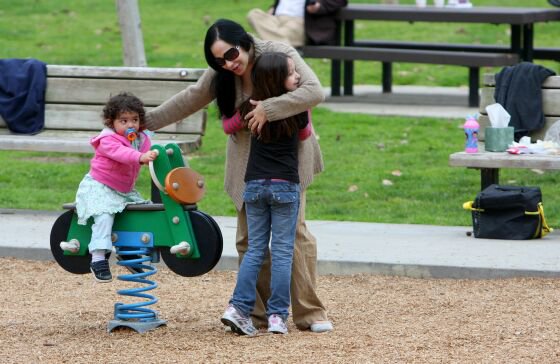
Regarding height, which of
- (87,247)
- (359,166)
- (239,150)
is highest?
(239,150)

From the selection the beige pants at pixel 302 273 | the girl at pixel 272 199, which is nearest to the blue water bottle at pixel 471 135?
the beige pants at pixel 302 273

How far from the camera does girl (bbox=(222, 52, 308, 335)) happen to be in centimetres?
537

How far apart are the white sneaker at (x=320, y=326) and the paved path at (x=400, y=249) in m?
1.41

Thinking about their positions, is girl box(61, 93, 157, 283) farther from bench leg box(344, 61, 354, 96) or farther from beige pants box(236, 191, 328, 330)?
bench leg box(344, 61, 354, 96)

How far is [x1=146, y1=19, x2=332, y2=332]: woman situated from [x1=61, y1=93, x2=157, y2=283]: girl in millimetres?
208

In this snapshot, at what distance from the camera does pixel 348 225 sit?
8.41 metres

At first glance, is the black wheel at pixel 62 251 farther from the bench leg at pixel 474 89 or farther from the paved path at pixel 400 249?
the bench leg at pixel 474 89

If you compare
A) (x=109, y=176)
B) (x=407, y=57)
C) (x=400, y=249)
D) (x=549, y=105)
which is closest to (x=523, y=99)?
(x=549, y=105)

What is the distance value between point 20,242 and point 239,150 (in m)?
2.61

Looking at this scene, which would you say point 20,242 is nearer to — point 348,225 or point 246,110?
point 348,225

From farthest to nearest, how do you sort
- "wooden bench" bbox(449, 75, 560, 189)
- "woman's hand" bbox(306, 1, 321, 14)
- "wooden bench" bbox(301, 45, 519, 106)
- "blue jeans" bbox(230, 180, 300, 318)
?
"woman's hand" bbox(306, 1, 321, 14) → "wooden bench" bbox(301, 45, 519, 106) → "wooden bench" bbox(449, 75, 560, 189) → "blue jeans" bbox(230, 180, 300, 318)

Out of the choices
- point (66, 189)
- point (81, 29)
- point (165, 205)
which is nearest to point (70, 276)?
point (165, 205)

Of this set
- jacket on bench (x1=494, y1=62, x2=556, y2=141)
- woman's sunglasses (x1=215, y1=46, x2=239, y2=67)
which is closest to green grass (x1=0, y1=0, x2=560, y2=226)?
jacket on bench (x1=494, y1=62, x2=556, y2=141)

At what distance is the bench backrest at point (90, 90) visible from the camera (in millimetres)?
9219
